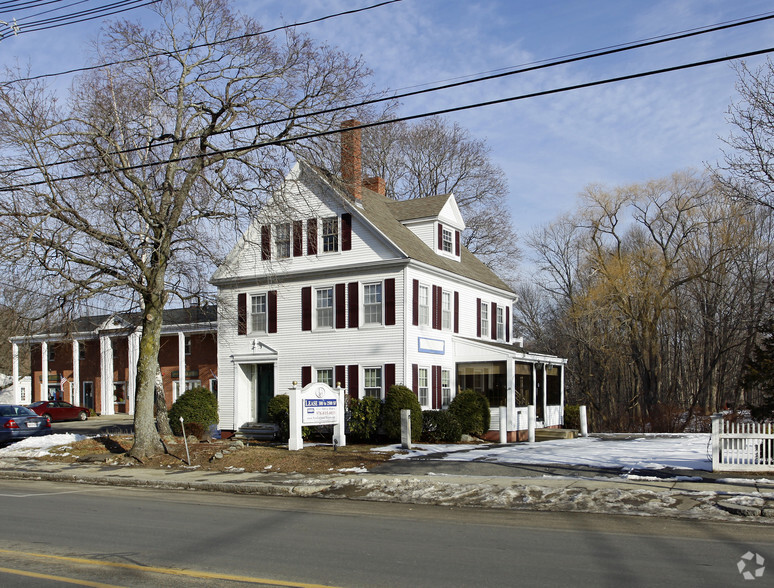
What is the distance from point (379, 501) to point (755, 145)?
17.1 meters

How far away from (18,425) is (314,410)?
11784 millimetres

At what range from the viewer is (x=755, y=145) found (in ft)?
77.6

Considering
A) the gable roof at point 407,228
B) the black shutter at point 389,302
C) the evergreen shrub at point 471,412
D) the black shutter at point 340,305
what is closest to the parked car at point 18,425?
the black shutter at point 340,305

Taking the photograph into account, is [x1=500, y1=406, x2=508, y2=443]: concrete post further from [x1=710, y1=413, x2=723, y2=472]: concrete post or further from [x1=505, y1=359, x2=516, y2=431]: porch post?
[x1=710, y1=413, x2=723, y2=472]: concrete post

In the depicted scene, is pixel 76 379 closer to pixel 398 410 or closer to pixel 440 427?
pixel 398 410

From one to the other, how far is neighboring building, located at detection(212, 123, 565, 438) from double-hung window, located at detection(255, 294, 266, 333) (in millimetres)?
46

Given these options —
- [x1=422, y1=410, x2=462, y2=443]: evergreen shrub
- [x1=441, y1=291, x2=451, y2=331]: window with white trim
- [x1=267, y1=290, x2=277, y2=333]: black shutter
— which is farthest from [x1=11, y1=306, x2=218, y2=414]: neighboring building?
[x1=422, y1=410, x2=462, y2=443]: evergreen shrub

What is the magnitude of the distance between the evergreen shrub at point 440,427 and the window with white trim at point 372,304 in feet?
13.0

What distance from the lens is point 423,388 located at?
28.2m

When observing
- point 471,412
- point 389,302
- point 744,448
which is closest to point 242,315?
point 389,302

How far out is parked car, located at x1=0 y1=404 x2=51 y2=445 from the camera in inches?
1068

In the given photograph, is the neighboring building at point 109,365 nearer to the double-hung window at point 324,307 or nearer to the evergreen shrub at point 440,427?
the double-hung window at point 324,307

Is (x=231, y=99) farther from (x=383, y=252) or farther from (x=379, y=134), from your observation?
(x=379, y=134)

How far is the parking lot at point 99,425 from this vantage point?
125 feet
